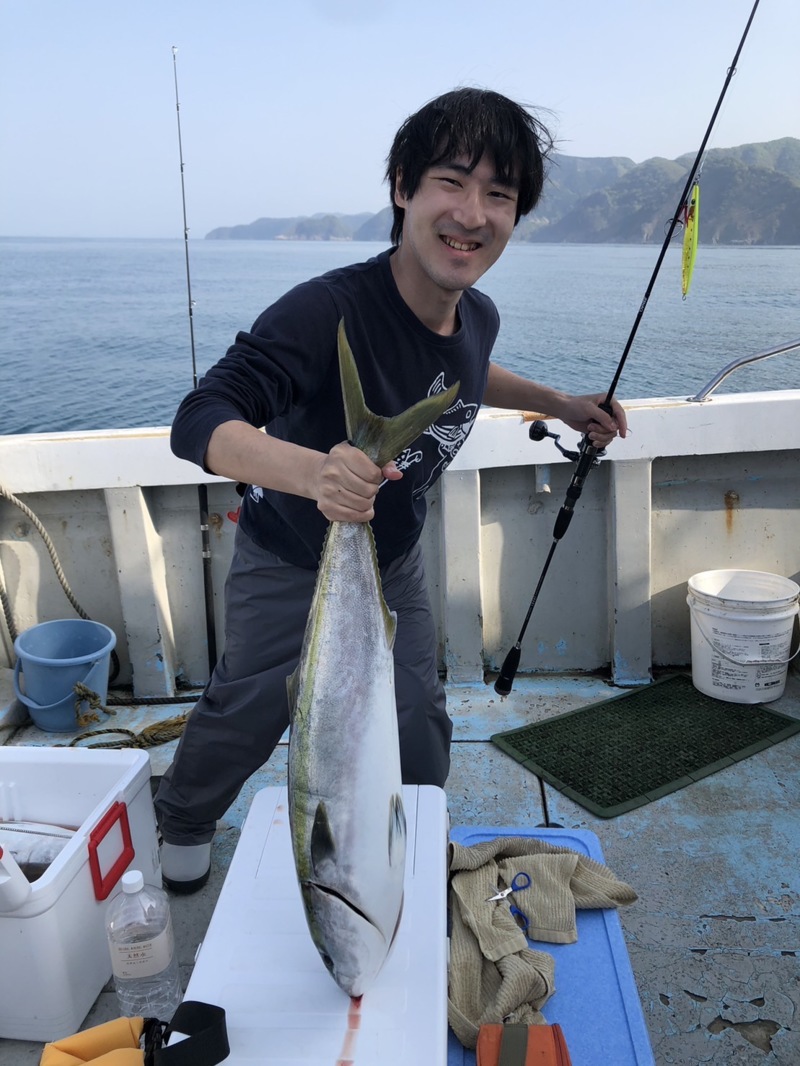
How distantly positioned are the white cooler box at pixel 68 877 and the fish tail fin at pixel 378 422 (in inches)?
51.2

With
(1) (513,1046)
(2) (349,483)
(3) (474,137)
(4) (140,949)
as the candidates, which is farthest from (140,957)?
(3) (474,137)

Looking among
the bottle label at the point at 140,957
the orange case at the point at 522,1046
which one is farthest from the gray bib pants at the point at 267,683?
the orange case at the point at 522,1046

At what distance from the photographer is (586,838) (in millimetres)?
Answer: 2502

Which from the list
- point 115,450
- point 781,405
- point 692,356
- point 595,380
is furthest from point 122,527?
point 692,356

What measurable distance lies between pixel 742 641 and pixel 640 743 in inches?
25.5

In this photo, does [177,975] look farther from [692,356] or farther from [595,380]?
[692,356]

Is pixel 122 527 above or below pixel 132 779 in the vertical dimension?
above

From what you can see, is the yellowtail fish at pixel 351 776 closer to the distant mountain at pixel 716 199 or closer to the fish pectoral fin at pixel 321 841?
the fish pectoral fin at pixel 321 841

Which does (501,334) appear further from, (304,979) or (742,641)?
(304,979)

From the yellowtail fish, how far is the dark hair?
895mm

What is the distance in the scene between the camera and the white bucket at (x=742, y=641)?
363 centimetres

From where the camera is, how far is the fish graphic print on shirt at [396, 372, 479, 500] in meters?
2.19

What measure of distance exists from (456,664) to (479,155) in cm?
251

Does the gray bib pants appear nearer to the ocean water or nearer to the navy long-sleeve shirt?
the navy long-sleeve shirt
